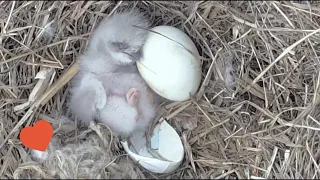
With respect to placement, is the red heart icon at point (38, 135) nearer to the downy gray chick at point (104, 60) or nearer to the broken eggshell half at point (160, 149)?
the downy gray chick at point (104, 60)

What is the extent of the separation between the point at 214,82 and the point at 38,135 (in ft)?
1.75

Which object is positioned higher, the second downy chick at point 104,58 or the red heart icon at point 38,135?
the second downy chick at point 104,58

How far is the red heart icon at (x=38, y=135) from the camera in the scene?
1727mm

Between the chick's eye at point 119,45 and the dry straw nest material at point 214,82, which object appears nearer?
the dry straw nest material at point 214,82

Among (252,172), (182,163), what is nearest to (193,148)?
(182,163)

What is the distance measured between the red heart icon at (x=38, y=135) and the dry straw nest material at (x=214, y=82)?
0.08ft

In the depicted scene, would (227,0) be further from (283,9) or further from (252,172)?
(252,172)

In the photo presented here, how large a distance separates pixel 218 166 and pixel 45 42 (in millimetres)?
643

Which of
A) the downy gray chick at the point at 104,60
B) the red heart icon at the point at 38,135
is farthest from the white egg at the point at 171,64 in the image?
the red heart icon at the point at 38,135

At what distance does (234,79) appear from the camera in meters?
1.86

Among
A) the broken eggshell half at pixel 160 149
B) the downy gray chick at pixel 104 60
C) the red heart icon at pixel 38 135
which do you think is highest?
the downy gray chick at pixel 104 60

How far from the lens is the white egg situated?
1750mm

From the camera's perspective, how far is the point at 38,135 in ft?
5.76

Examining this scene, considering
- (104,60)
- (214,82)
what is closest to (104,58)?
(104,60)
